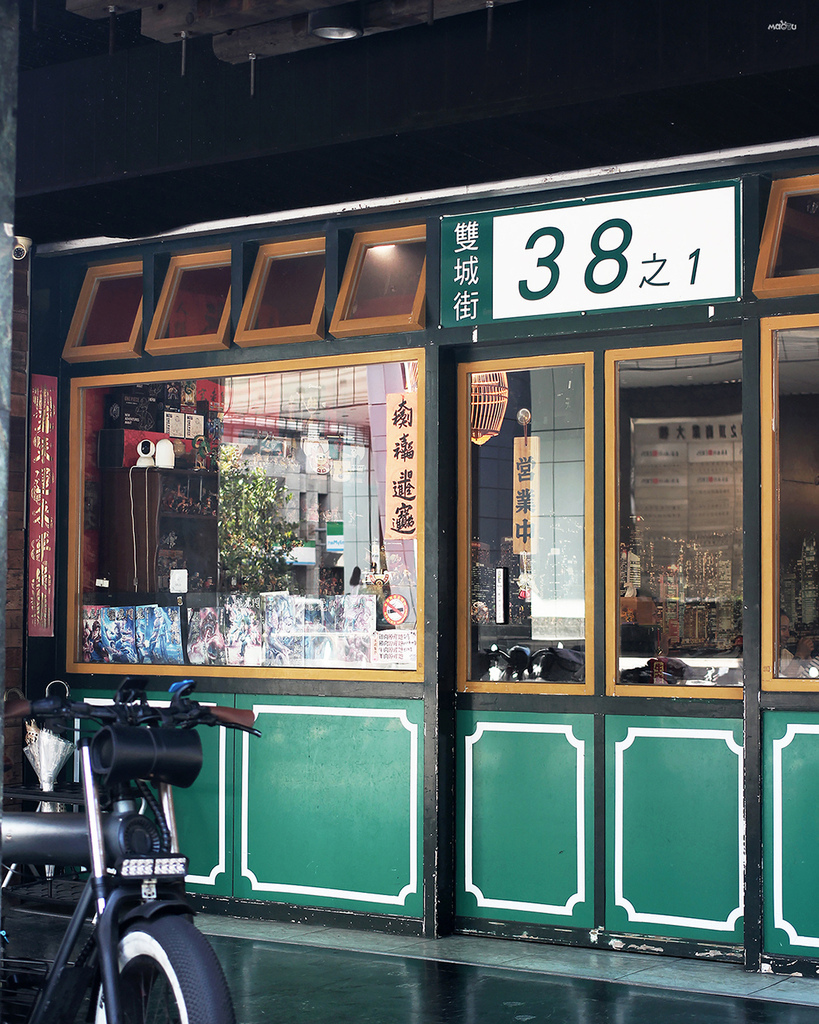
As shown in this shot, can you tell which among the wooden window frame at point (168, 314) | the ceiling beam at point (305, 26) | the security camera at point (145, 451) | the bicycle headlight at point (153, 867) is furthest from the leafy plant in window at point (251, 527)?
the bicycle headlight at point (153, 867)

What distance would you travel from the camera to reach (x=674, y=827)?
558 centimetres

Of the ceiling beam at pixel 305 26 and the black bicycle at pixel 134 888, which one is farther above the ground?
the ceiling beam at pixel 305 26

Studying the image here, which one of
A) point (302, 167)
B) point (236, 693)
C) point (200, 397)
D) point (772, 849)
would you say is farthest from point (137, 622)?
point (772, 849)

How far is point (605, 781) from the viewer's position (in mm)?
5734

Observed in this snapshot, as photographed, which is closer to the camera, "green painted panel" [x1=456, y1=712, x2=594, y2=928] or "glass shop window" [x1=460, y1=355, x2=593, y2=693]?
"green painted panel" [x1=456, y1=712, x2=594, y2=928]

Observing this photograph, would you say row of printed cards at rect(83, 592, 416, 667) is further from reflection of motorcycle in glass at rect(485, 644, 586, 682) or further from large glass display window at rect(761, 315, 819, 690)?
large glass display window at rect(761, 315, 819, 690)

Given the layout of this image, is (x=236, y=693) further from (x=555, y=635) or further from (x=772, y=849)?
(x=772, y=849)

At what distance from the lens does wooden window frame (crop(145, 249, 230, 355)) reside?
6.73m

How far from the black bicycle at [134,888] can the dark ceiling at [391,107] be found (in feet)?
8.86

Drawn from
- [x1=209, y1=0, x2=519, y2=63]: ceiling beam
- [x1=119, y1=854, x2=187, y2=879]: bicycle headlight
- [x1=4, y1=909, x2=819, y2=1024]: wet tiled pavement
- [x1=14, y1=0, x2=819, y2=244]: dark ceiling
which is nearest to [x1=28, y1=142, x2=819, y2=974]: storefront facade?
[x1=4, y1=909, x2=819, y2=1024]: wet tiled pavement

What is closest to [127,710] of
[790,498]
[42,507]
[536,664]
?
[536,664]

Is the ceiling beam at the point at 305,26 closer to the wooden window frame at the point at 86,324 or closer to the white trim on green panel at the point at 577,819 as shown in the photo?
the wooden window frame at the point at 86,324

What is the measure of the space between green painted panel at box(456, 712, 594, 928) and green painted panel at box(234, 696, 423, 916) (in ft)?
0.78

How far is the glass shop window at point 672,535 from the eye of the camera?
570 cm
